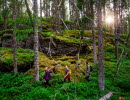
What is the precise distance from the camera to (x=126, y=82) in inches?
422

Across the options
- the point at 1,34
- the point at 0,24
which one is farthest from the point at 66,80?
the point at 0,24

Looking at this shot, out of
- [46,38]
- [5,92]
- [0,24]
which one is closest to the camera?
[5,92]

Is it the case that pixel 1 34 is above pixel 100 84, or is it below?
above

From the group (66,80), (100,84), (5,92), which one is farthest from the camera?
(66,80)

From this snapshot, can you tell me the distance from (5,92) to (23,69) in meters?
4.50

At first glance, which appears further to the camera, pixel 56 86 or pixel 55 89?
pixel 56 86

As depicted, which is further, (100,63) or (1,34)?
(1,34)

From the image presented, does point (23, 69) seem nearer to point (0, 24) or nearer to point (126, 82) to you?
point (126, 82)

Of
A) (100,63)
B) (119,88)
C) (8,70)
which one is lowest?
(119,88)

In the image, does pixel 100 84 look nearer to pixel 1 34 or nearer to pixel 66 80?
pixel 66 80

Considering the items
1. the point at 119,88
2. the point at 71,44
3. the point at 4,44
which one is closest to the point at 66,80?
the point at 119,88

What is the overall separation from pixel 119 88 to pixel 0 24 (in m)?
25.2

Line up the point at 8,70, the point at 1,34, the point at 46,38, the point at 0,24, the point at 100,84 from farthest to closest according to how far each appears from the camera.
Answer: the point at 0,24 < the point at 1,34 < the point at 46,38 < the point at 8,70 < the point at 100,84

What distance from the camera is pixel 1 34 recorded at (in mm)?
18703
